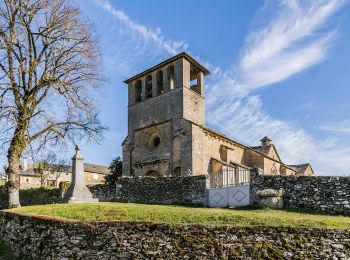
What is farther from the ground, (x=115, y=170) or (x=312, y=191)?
(x=115, y=170)

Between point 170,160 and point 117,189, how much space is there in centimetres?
802

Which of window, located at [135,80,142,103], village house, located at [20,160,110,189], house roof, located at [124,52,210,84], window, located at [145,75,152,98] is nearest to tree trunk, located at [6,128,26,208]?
window, located at [145,75,152,98]

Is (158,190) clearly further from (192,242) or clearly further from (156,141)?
(156,141)

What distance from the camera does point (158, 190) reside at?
794 inches

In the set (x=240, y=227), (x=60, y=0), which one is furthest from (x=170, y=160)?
(x=240, y=227)

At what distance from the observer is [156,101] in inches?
1225

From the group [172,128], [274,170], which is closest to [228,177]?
[172,128]

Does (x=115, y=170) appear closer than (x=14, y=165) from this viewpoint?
No

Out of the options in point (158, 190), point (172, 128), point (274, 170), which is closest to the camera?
point (158, 190)

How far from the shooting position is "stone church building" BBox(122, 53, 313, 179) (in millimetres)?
28328

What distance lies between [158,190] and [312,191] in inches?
330

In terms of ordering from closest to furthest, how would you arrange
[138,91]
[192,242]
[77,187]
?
[192,242] < [77,187] < [138,91]

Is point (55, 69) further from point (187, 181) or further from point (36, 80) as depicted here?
point (187, 181)

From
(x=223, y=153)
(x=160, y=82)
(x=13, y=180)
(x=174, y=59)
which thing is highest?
(x=174, y=59)
